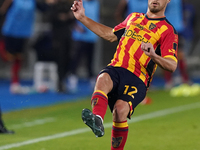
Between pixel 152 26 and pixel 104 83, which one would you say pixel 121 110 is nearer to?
pixel 104 83

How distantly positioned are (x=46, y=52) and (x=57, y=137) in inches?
276

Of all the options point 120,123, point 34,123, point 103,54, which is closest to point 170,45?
point 120,123

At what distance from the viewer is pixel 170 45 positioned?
5137 millimetres

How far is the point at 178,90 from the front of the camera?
41.8 ft

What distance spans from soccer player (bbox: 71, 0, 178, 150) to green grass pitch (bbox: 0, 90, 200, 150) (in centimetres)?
129

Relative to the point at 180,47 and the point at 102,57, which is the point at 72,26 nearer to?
the point at 180,47

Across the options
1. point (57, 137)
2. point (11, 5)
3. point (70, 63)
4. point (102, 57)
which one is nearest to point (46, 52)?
point (70, 63)

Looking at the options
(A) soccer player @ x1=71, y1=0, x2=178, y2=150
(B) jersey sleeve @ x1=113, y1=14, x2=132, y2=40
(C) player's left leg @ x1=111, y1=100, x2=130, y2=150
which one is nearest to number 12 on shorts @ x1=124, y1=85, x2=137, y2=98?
(A) soccer player @ x1=71, y1=0, x2=178, y2=150

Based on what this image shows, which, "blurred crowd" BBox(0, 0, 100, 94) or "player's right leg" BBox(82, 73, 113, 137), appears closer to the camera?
"player's right leg" BBox(82, 73, 113, 137)

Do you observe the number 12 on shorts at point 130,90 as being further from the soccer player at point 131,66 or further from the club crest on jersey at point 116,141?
the club crest on jersey at point 116,141

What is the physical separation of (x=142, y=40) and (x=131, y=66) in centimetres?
31

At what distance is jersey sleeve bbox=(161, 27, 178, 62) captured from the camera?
16.6 ft

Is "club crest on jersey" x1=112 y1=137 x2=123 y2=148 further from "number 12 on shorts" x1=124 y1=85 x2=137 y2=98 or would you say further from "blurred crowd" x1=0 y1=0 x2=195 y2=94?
"blurred crowd" x1=0 y1=0 x2=195 y2=94

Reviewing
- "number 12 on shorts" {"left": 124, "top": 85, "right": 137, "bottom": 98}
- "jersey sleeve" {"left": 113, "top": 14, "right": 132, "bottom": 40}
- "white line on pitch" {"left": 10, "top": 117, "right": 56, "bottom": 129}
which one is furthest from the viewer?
"white line on pitch" {"left": 10, "top": 117, "right": 56, "bottom": 129}
